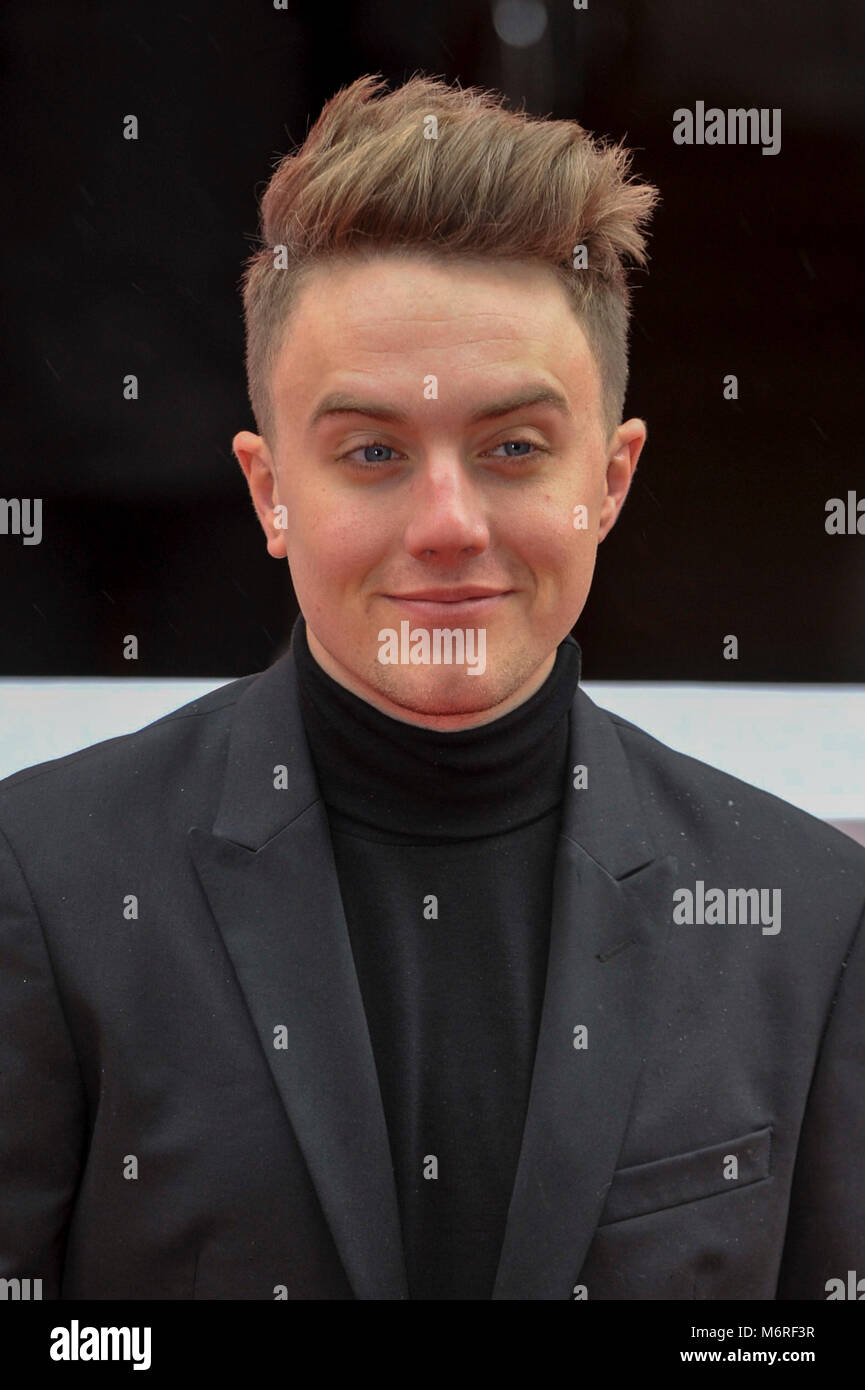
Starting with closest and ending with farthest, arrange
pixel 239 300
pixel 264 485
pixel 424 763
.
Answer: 1. pixel 424 763
2. pixel 264 485
3. pixel 239 300

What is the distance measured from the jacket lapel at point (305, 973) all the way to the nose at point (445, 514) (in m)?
0.34

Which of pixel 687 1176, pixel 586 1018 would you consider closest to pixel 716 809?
pixel 586 1018

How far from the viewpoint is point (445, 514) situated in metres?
1.70

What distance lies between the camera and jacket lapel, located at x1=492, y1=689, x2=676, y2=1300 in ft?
5.64

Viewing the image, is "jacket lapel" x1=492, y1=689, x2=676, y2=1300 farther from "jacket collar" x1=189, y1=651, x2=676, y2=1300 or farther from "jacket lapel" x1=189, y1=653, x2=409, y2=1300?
"jacket lapel" x1=189, y1=653, x2=409, y2=1300

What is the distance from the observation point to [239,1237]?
5.65 ft

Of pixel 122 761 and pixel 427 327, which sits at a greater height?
pixel 427 327

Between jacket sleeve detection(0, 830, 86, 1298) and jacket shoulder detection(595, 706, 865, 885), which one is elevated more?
jacket shoulder detection(595, 706, 865, 885)

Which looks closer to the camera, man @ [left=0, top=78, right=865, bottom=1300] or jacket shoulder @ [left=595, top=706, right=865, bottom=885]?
man @ [left=0, top=78, right=865, bottom=1300]

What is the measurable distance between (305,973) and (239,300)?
122cm

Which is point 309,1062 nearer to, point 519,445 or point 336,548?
point 336,548

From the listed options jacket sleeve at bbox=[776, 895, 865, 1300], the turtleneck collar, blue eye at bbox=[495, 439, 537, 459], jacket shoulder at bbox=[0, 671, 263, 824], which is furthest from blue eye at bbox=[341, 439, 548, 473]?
jacket sleeve at bbox=[776, 895, 865, 1300]

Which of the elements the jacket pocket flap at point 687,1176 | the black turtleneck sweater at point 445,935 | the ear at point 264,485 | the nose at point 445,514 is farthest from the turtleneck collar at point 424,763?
the jacket pocket flap at point 687,1176
